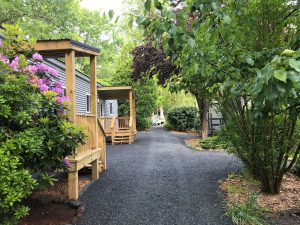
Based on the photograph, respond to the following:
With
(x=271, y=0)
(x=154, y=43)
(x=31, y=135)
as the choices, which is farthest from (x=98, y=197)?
(x=271, y=0)

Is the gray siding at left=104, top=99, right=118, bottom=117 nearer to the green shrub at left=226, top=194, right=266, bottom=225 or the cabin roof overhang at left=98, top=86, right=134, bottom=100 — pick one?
the cabin roof overhang at left=98, top=86, right=134, bottom=100

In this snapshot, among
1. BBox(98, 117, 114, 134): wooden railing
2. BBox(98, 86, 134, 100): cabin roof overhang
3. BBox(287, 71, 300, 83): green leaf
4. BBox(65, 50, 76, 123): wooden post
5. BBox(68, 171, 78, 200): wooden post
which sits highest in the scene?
BBox(98, 86, 134, 100): cabin roof overhang

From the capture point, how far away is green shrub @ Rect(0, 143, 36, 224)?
2.77 m

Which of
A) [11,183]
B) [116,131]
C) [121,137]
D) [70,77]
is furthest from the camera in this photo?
[121,137]

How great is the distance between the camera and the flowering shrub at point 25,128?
2.93m

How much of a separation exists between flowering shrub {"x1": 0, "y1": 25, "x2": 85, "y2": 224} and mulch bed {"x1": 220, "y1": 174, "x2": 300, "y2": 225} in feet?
9.56

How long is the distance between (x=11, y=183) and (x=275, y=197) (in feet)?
13.7

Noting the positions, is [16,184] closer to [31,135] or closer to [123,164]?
[31,135]

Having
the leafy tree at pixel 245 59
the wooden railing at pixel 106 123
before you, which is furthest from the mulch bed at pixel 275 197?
the wooden railing at pixel 106 123

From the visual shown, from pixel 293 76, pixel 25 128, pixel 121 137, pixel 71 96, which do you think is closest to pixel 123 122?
pixel 121 137

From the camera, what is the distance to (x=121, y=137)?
600 inches

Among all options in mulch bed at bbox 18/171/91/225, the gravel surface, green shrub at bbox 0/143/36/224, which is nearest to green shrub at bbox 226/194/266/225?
the gravel surface

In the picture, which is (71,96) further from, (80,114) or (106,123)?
(106,123)

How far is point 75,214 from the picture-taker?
4324mm
